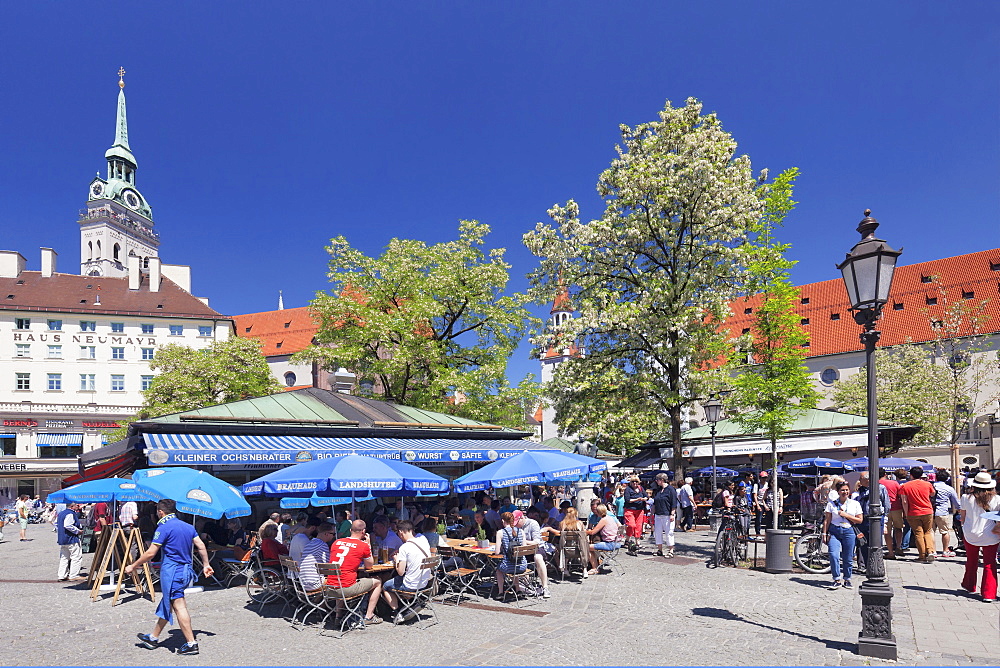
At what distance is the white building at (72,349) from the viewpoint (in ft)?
169

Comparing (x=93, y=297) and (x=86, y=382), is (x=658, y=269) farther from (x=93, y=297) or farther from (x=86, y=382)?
(x=93, y=297)

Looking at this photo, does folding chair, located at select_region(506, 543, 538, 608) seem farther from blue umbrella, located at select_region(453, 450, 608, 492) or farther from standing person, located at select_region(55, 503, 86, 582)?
standing person, located at select_region(55, 503, 86, 582)

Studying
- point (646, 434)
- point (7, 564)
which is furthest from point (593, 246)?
point (7, 564)

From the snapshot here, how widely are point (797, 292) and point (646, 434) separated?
330 inches

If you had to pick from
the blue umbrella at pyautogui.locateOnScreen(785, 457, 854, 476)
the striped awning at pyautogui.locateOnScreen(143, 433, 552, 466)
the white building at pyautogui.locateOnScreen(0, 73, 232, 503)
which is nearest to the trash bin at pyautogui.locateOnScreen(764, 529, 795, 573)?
the striped awning at pyautogui.locateOnScreen(143, 433, 552, 466)

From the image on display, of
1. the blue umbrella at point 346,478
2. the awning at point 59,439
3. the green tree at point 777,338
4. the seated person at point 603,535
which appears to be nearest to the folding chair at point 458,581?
the blue umbrella at point 346,478

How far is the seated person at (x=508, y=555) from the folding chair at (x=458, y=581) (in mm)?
510

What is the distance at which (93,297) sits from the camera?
61.7 m

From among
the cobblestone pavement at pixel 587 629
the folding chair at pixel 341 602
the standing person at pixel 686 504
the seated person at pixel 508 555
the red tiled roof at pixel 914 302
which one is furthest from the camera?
the red tiled roof at pixel 914 302

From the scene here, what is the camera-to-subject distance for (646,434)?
22344 mm

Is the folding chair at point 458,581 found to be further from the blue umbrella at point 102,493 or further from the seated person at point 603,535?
the blue umbrella at point 102,493

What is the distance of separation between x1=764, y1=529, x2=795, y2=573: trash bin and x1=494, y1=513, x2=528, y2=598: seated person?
16.7ft

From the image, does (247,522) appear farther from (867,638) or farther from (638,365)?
(867,638)

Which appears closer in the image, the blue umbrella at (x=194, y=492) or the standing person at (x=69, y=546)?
the blue umbrella at (x=194, y=492)
